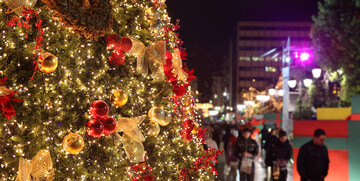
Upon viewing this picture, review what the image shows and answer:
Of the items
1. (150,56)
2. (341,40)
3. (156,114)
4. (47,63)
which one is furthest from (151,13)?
(341,40)

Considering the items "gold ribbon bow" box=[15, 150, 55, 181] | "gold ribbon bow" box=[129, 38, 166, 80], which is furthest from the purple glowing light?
"gold ribbon bow" box=[15, 150, 55, 181]

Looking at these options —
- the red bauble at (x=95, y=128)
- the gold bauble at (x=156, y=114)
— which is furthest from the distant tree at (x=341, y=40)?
the red bauble at (x=95, y=128)

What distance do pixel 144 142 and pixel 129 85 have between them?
690mm

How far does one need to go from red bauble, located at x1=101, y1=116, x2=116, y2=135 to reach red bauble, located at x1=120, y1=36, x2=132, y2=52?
76 cm

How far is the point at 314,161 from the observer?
28.0 ft

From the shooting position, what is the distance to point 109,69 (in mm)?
4246

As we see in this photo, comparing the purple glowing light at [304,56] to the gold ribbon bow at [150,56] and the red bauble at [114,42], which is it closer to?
the gold ribbon bow at [150,56]

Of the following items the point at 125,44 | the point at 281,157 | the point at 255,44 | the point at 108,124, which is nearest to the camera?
the point at 108,124

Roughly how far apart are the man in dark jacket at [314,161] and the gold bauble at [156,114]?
512cm

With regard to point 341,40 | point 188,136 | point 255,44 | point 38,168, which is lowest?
point 38,168

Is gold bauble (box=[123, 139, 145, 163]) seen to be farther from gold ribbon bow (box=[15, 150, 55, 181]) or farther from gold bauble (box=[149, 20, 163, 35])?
gold bauble (box=[149, 20, 163, 35])

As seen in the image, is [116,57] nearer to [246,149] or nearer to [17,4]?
[17,4]

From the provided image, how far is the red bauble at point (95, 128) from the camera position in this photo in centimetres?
373

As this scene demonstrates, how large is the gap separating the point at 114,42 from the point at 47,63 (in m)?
0.87
